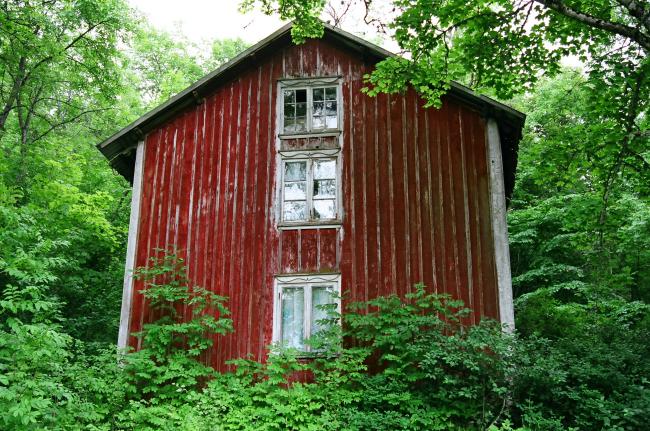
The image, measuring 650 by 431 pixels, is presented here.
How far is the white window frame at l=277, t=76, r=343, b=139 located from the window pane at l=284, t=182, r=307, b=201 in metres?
1.12

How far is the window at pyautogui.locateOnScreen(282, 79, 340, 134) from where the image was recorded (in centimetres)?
1328

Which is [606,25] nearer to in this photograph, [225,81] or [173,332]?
[225,81]

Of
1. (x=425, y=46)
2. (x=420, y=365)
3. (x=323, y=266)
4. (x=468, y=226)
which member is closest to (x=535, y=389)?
(x=420, y=365)

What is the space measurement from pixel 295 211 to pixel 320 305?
2.16m

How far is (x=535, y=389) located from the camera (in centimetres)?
985

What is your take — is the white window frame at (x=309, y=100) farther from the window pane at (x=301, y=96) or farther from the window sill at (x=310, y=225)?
the window sill at (x=310, y=225)

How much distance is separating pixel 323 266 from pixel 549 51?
612cm

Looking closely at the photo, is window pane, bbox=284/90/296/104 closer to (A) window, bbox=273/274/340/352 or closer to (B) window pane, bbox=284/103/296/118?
(B) window pane, bbox=284/103/296/118

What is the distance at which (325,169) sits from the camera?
12.9 metres

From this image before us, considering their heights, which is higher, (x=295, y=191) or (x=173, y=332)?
(x=295, y=191)

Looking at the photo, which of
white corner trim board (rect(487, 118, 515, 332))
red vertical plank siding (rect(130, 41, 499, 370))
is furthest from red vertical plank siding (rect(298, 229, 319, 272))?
white corner trim board (rect(487, 118, 515, 332))

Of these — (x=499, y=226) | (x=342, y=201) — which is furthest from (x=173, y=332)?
(x=499, y=226)

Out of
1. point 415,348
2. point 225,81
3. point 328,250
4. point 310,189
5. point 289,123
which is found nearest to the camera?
point 415,348

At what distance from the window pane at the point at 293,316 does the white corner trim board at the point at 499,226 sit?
3.88 meters
